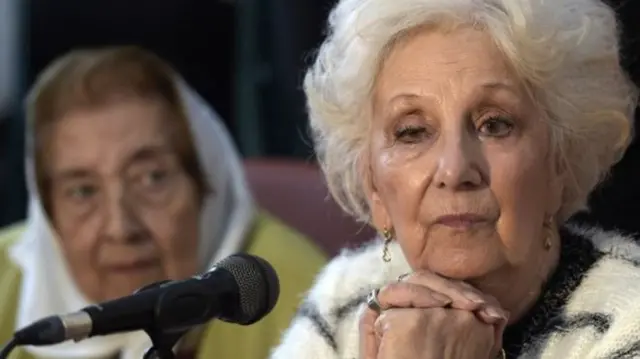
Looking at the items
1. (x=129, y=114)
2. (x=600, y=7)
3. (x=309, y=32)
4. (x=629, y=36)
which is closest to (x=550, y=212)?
(x=600, y=7)

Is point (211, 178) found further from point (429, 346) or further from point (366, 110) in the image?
point (429, 346)

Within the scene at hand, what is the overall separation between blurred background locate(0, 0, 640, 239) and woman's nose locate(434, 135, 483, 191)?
1912 mm

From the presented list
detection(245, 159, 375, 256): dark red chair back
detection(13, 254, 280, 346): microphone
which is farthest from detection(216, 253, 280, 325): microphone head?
detection(245, 159, 375, 256): dark red chair back

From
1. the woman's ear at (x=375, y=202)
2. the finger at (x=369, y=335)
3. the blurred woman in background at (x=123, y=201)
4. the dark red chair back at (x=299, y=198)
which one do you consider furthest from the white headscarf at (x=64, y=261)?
the finger at (x=369, y=335)

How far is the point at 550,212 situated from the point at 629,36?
39 cm

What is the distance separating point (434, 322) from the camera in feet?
4.02

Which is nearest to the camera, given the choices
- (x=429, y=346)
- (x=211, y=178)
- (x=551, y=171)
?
(x=429, y=346)

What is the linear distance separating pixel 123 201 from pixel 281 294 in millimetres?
350

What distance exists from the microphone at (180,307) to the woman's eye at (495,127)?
33 centimetres

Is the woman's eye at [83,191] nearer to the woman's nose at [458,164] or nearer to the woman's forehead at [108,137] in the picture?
the woman's forehead at [108,137]

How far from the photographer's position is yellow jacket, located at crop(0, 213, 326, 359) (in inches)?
82.3

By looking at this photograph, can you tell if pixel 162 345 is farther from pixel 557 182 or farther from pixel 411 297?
pixel 557 182

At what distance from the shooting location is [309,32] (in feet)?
10.4

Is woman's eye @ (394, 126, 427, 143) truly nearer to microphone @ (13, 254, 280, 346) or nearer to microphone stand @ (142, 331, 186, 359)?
microphone @ (13, 254, 280, 346)
